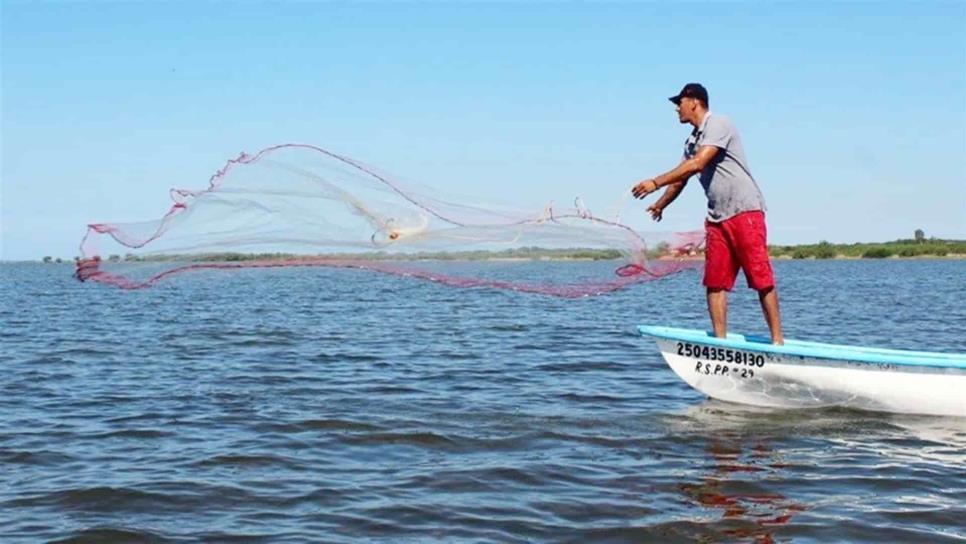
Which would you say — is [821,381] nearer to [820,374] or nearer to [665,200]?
[820,374]

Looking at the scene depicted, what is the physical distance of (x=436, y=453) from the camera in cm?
944

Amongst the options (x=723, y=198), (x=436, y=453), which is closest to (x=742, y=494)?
(x=436, y=453)

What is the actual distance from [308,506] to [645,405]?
5122mm

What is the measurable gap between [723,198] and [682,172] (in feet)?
2.14

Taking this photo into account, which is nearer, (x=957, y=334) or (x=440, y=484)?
(x=440, y=484)

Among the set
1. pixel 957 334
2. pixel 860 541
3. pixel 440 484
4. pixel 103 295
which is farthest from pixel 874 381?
pixel 103 295

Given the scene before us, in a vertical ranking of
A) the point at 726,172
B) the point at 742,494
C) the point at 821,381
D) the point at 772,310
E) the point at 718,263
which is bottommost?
the point at 742,494

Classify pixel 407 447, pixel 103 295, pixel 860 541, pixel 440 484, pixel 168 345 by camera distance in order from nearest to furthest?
pixel 860 541 < pixel 440 484 < pixel 407 447 < pixel 168 345 < pixel 103 295

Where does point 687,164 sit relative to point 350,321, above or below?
above

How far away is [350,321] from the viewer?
25406 mm

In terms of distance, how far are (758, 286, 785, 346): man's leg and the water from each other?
79 cm

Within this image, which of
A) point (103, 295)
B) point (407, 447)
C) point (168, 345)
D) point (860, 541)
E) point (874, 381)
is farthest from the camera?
point (103, 295)

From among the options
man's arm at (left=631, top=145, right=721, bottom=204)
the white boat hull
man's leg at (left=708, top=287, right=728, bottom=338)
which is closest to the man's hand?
man's arm at (left=631, top=145, right=721, bottom=204)

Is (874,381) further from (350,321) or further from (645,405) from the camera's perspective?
(350,321)
